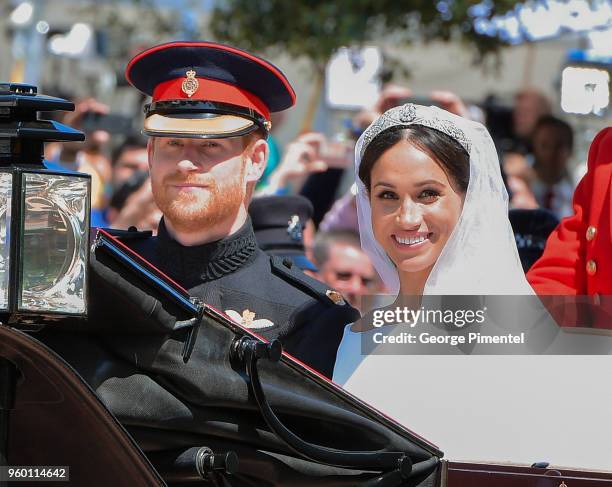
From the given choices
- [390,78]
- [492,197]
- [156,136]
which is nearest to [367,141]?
[492,197]

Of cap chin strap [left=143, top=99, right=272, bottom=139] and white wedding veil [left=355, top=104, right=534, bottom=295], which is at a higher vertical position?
cap chin strap [left=143, top=99, right=272, bottom=139]

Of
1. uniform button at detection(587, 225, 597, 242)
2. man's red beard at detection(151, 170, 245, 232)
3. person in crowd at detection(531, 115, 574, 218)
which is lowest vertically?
uniform button at detection(587, 225, 597, 242)

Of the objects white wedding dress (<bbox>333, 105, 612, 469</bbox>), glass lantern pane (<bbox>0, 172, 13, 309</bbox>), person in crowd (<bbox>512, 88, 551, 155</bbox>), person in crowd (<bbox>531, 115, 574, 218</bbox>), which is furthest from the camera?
person in crowd (<bbox>512, 88, 551, 155</bbox>)

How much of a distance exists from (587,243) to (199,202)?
1.00m

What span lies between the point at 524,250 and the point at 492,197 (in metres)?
0.82

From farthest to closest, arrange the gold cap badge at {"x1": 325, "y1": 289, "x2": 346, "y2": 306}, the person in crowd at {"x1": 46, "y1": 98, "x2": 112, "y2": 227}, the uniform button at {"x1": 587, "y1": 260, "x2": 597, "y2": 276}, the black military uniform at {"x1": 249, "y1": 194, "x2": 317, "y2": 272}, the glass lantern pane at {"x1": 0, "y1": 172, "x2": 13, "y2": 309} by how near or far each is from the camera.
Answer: the person in crowd at {"x1": 46, "y1": 98, "x2": 112, "y2": 227} → the black military uniform at {"x1": 249, "y1": 194, "x2": 317, "y2": 272} → the gold cap badge at {"x1": 325, "y1": 289, "x2": 346, "y2": 306} → the uniform button at {"x1": 587, "y1": 260, "x2": 597, "y2": 276} → the glass lantern pane at {"x1": 0, "y1": 172, "x2": 13, "y2": 309}

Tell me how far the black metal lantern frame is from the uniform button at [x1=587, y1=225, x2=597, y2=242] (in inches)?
59.6

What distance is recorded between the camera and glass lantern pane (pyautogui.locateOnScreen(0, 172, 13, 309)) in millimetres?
1940

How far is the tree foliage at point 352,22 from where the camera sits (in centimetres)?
776

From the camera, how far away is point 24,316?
6.41 ft

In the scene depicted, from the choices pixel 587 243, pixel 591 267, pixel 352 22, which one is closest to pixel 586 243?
pixel 587 243

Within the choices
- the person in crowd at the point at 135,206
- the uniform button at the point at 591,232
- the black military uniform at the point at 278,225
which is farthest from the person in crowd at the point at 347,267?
the uniform button at the point at 591,232

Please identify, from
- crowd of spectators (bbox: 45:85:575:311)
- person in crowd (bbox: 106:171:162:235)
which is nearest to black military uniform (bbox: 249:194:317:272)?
crowd of spectators (bbox: 45:85:575:311)

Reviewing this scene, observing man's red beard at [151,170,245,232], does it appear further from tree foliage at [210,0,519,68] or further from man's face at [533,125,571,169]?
tree foliage at [210,0,519,68]
